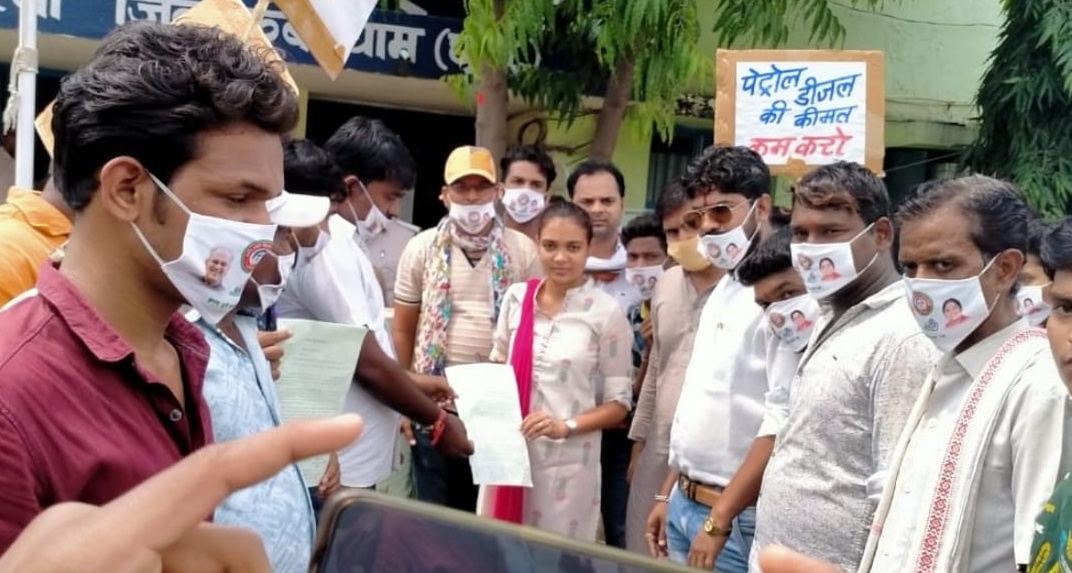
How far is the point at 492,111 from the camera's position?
684 centimetres

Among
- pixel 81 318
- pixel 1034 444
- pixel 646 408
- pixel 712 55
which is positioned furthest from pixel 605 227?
pixel 712 55

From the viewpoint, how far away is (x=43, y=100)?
28.6 feet

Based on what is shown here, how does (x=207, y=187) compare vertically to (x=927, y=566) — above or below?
above

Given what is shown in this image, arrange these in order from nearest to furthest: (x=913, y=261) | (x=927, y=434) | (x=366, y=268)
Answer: (x=927, y=434) < (x=913, y=261) < (x=366, y=268)

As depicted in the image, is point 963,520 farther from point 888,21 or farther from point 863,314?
point 888,21

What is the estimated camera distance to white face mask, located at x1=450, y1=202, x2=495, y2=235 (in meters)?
4.51

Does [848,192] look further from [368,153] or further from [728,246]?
[368,153]

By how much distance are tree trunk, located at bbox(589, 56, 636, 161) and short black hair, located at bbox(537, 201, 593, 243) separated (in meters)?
2.85

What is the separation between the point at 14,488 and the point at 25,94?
99.1 inches

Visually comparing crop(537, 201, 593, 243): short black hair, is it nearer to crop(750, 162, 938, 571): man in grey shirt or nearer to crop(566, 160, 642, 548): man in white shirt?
crop(566, 160, 642, 548): man in white shirt

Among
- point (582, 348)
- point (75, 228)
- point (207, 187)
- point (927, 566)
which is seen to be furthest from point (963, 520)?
point (582, 348)

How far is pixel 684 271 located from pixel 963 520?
6.58 ft

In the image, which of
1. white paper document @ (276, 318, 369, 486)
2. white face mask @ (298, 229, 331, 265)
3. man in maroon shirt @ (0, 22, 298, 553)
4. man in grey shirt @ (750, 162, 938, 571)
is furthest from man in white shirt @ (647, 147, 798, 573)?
man in maroon shirt @ (0, 22, 298, 553)

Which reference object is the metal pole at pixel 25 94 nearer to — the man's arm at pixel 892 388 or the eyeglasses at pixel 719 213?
the eyeglasses at pixel 719 213
